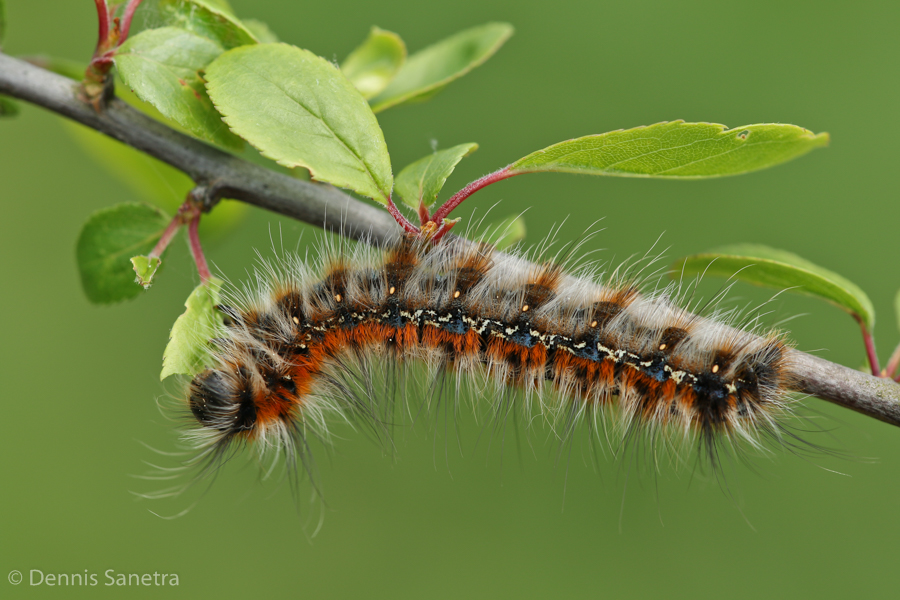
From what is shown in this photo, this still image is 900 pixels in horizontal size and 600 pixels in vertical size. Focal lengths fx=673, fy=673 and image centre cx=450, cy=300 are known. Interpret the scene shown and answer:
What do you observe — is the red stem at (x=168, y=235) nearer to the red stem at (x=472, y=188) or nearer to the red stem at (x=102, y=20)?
the red stem at (x=102, y=20)

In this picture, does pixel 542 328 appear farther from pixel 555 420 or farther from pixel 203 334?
pixel 203 334

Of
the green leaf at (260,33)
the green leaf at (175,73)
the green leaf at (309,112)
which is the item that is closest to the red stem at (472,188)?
the green leaf at (309,112)

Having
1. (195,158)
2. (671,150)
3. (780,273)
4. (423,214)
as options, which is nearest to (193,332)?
(195,158)

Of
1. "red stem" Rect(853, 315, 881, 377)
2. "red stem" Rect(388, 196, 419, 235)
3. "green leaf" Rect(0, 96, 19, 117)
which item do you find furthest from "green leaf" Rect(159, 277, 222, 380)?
"red stem" Rect(853, 315, 881, 377)

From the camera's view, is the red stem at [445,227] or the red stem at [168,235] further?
the red stem at [168,235]

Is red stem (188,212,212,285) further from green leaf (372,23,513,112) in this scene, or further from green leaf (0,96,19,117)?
green leaf (0,96,19,117)

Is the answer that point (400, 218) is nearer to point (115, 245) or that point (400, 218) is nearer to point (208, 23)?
point (208, 23)
